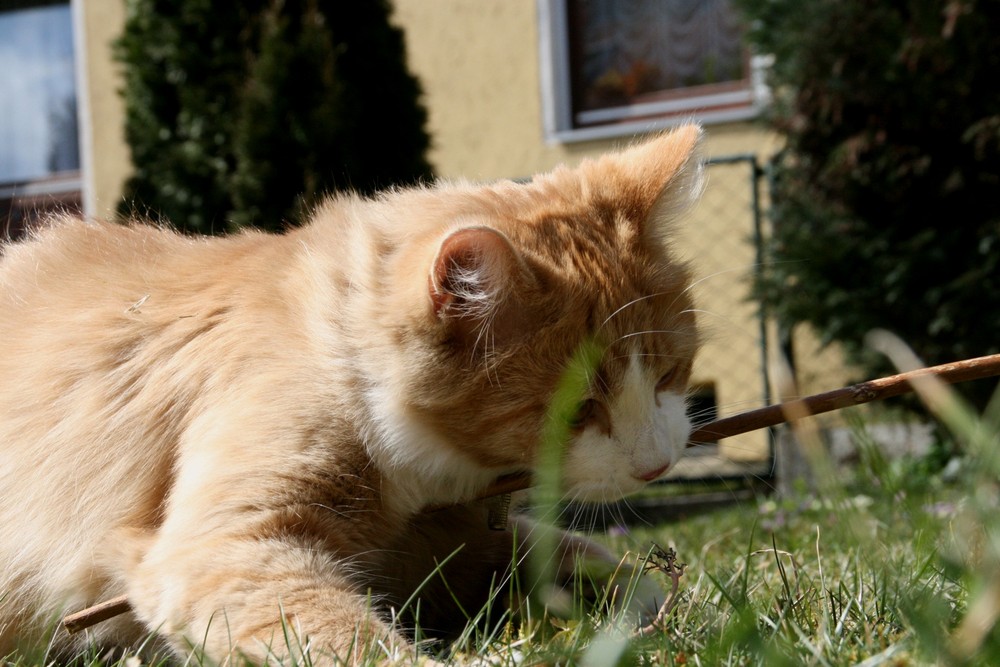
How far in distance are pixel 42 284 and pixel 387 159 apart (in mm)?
3296

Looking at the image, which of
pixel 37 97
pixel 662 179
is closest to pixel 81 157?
pixel 37 97

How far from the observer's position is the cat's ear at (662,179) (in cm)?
235

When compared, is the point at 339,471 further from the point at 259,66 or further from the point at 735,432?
the point at 259,66

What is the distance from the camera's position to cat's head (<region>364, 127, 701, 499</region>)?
1.97m

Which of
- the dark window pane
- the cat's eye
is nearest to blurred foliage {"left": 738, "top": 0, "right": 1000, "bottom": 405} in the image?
the cat's eye

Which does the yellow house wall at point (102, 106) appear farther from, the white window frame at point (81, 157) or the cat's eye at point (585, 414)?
the cat's eye at point (585, 414)

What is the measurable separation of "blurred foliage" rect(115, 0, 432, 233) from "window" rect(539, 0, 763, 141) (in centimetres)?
252

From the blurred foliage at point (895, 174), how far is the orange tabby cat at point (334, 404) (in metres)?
3.22

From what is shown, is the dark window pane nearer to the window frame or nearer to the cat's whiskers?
the window frame

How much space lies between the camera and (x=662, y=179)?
92.8 inches

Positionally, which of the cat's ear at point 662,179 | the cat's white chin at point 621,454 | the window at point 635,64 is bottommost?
the cat's white chin at point 621,454

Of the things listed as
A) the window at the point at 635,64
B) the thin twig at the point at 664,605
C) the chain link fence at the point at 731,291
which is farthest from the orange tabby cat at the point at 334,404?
the window at the point at 635,64

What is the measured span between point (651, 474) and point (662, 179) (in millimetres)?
716

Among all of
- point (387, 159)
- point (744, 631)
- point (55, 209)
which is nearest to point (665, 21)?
point (387, 159)
